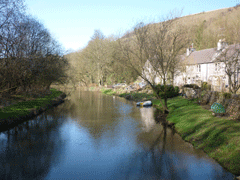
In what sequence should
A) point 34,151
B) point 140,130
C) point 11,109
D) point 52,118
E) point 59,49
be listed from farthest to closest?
1. point 59,49
2. point 52,118
3. point 11,109
4. point 140,130
5. point 34,151

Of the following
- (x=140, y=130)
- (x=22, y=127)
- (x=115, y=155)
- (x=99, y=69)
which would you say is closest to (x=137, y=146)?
(x=115, y=155)

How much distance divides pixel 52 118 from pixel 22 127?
15.1 feet

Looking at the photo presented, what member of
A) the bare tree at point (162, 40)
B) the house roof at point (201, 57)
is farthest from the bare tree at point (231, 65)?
the house roof at point (201, 57)

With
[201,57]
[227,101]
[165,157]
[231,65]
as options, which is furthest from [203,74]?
[165,157]

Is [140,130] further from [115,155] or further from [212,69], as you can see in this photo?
[212,69]

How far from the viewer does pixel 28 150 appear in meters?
13.3

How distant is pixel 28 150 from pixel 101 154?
472cm

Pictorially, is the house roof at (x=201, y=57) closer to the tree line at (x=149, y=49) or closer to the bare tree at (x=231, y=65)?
the tree line at (x=149, y=49)

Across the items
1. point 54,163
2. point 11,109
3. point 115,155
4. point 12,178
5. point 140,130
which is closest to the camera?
point 12,178

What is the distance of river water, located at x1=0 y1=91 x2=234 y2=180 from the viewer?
1012cm

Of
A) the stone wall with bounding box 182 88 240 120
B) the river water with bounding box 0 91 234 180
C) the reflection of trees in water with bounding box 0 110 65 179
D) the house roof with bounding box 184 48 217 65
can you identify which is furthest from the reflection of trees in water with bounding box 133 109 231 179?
the house roof with bounding box 184 48 217 65

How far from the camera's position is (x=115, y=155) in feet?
40.4

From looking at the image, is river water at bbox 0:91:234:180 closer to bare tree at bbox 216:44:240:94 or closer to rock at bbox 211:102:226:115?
rock at bbox 211:102:226:115

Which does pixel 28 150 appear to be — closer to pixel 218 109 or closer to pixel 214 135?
pixel 214 135
